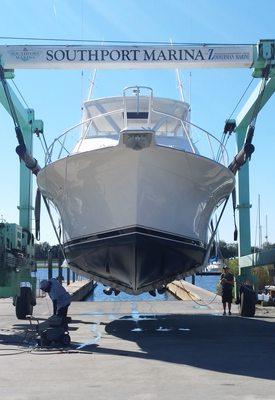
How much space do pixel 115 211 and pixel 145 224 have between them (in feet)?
2.00

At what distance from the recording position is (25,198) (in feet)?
53.9

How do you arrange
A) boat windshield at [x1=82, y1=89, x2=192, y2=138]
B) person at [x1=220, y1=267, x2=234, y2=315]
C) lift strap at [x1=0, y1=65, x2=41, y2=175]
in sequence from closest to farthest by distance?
boat windshield at [x1=82, y1=89, x2=192, y2=138] → lift strap at [x1=0, y1=65, x2=41, y2=175] → person at [x1=220, y1=267, x2=234, y2=315]

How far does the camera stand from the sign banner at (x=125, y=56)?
13633 millimetres

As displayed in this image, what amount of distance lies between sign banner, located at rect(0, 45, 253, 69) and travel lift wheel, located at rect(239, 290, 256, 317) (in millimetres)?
5456

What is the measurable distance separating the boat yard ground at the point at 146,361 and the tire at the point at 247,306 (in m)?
0.27

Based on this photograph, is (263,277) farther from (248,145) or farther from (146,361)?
(146,361)

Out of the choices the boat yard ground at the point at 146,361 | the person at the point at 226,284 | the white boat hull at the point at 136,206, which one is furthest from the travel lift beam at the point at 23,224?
the person at the point at 226,284

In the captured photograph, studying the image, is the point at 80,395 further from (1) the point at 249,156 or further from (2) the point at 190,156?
(1) the point at 249,156

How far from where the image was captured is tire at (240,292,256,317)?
1397 centimetres

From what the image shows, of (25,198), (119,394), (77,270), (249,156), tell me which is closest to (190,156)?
(249,156)

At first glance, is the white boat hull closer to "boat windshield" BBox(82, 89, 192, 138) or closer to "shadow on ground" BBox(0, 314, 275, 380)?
"shadow on ground" BBox(0, 314, 275, 380)

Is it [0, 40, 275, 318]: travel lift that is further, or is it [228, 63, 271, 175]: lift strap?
[0, 40, 275, 318]: travel lift

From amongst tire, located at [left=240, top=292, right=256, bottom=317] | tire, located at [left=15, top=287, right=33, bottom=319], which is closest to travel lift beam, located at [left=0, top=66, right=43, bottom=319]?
tire, located at [left=15, top=287, right=33, bottom=319]

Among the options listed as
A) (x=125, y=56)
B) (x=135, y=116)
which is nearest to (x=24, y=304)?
(x=135, y=116)
